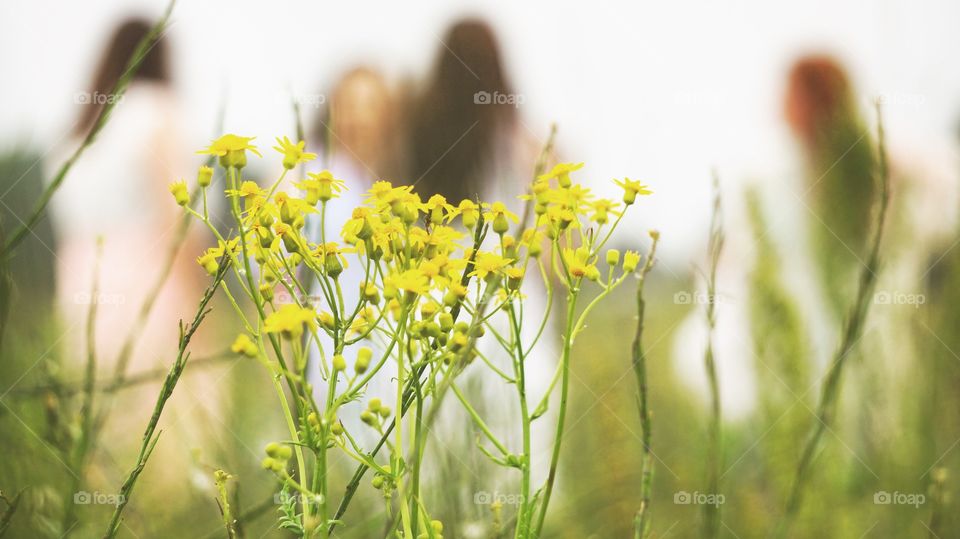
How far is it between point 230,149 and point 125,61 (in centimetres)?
235

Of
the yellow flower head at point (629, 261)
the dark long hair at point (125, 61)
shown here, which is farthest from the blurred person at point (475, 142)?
the dark long hair at point (125, 61)

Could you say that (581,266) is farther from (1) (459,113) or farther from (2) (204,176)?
(1) (459,113)

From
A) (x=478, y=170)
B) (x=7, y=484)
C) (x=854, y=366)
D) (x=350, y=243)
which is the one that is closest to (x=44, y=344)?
(x=7, y=484)

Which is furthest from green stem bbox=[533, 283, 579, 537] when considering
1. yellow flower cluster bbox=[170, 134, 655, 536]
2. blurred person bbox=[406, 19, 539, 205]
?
blurred person bbox=[406, 19, 539, 205]

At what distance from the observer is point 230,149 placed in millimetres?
713

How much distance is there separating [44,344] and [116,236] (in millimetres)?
1146

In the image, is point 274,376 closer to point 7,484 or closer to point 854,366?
point 7,484

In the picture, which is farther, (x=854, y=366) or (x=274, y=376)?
(x=854, y=366)

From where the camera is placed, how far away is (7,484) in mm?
927

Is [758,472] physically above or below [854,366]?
below

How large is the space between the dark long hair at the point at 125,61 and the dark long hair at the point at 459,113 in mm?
816

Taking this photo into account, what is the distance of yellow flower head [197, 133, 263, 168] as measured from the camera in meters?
0.71
